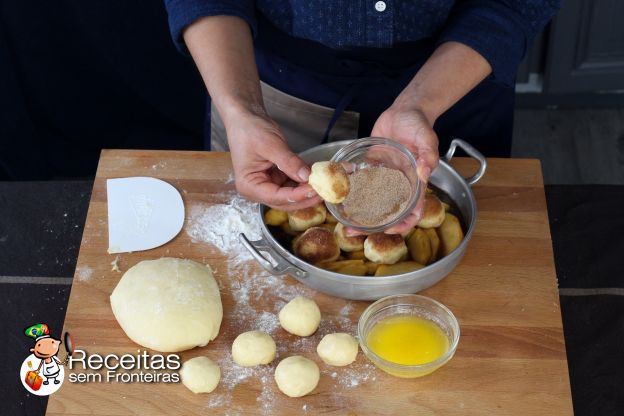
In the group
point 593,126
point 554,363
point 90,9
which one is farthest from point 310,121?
point 593,126

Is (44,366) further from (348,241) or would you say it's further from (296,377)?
(348,241)

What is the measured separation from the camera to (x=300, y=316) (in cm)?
118

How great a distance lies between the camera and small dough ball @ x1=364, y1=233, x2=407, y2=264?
1.24 meters

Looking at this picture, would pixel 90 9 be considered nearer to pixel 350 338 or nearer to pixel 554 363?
pixel 350 338

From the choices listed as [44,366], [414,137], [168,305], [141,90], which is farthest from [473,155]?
[141,90]

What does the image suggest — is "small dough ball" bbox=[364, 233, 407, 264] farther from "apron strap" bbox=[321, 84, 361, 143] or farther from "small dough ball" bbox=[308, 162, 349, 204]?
"apron strap" bbox=[321, 84, 361, 143]

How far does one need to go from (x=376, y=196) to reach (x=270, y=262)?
22 cm

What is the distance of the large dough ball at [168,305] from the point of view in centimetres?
117

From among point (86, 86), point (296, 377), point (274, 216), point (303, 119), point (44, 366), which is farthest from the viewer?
point (86, 86)

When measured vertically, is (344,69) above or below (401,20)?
below

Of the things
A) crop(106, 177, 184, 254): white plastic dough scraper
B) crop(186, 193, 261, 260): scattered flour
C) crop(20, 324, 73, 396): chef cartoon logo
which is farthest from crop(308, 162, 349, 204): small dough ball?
crop(20, 324, 73, 396): chef cartoon logo

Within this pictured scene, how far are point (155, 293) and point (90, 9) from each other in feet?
4.42

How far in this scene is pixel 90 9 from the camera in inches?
88.2

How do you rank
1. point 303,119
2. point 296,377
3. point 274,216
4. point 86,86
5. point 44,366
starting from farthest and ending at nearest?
point 86,86 → point 303,119 → point 274,216 → point 44,366 → point 296,377
